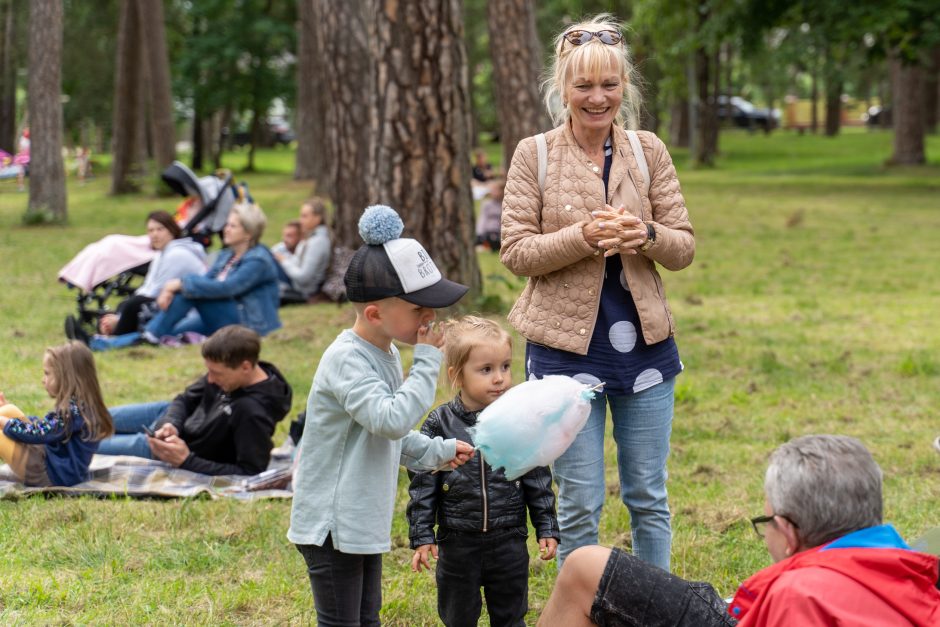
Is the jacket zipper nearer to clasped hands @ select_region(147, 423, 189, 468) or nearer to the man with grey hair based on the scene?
the man with grey hair

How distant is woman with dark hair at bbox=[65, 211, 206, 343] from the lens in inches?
403

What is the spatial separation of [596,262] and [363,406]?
3.24 feet

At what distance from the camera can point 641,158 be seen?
157 inches

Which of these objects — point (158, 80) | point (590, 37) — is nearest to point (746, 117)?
point (158, 80)

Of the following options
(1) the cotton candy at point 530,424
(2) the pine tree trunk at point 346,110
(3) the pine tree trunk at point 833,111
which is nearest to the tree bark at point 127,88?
(2) the pine tree trunk at point 346,110

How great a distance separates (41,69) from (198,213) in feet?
31.1

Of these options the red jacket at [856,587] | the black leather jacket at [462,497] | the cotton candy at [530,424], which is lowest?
the black leather jacket at [462,497]

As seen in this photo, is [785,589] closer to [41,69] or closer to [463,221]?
[463,221]

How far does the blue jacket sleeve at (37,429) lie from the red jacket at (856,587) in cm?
433

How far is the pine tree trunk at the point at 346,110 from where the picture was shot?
12.4 meters

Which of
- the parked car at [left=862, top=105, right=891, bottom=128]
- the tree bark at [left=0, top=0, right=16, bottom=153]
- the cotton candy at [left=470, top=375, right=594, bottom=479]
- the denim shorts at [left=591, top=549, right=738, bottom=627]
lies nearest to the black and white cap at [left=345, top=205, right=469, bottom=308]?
the cotton candy at [left=470, top=375, right=594, bottom=479]

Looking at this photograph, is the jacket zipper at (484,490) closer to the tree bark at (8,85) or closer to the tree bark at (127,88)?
the tree bark at (127,88)

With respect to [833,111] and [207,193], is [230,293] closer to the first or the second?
[207,193]

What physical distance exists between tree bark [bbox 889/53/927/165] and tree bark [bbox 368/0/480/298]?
64.9 feet
